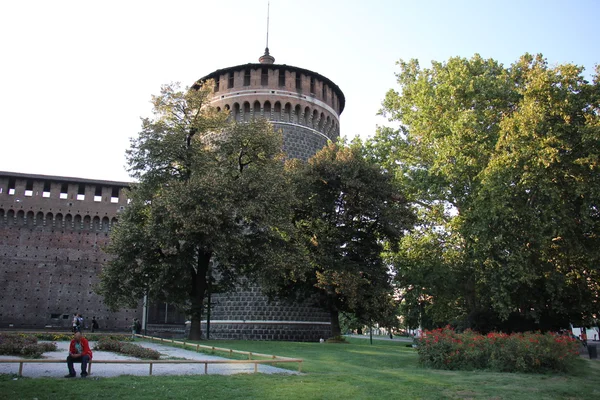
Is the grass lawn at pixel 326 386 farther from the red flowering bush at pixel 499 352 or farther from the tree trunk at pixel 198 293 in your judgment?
the tree trunk at pixel 198 293

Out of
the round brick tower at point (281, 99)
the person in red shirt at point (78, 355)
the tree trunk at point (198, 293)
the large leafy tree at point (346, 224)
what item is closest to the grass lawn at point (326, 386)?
the person in red shirt at point (78, 355)

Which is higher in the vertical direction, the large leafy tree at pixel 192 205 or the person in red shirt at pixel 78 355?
the large leafy tree at pixel 192 205

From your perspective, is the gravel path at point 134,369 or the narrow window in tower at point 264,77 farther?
the narrow window in tower at point 264,77

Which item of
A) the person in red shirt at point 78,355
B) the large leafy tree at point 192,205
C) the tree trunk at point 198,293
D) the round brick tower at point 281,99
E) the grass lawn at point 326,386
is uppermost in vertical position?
the round brick tower at point 281,99

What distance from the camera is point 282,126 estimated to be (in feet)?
108

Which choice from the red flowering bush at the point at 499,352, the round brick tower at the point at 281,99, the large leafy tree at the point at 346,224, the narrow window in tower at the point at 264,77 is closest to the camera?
the red flowering bush at the point at 499,352

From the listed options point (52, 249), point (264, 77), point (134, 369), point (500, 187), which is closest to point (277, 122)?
point (264, 77)

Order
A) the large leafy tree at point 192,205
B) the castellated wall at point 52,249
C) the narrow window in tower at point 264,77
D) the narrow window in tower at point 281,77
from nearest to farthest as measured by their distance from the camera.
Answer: the large leafy tree at point 192,205 → the narrow window in tower at point 264,77 → the narrow window in tower at point 281,77 → the castellated wall at point 52,249

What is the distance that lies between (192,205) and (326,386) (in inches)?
470

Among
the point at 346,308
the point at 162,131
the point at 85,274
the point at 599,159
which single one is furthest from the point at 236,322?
the point at 599,159

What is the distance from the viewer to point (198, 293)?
76.4ft

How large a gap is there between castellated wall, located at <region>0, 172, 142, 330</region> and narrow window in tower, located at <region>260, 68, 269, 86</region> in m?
Answer: 15.3

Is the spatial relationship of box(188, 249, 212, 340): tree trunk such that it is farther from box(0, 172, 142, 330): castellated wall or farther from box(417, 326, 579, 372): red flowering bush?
box(0, 172, 142, 330): castellated wall

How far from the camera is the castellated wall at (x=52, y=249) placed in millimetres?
38562
